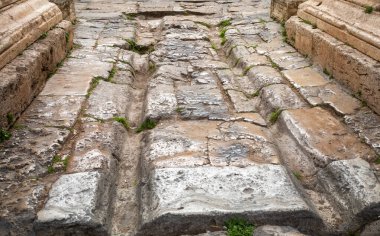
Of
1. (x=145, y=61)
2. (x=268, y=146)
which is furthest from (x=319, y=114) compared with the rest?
(x=145, y=61)

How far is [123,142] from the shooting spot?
3439 millimetres

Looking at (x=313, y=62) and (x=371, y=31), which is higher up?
(x=371, y=31)

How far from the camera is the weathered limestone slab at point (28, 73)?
3.28 m

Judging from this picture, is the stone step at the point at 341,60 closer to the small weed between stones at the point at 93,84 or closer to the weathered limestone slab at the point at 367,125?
the weathered limestone slab at the point at 367,125

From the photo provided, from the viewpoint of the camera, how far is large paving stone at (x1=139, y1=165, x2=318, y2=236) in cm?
230

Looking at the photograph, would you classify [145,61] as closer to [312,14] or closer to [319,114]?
[312,14]

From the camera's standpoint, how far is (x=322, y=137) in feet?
10.6

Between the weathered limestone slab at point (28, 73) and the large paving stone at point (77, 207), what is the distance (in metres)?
0.95

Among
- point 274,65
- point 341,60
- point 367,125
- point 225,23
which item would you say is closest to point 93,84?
point 274,65

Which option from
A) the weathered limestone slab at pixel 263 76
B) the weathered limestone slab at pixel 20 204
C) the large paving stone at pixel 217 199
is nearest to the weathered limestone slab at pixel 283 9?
the weathered limestone slab at pixel 263 76

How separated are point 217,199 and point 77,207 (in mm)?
856

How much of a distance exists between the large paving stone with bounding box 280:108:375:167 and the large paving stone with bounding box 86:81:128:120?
Result: 1.59 meters

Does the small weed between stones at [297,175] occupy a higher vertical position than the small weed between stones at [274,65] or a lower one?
lower

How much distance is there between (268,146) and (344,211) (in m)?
0.83
